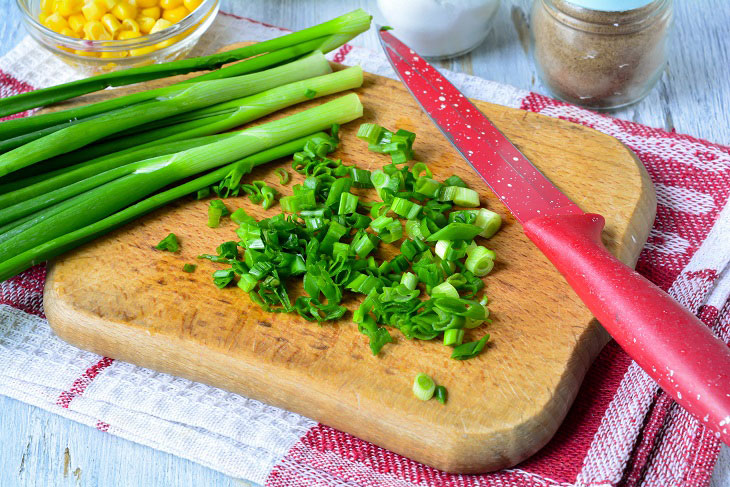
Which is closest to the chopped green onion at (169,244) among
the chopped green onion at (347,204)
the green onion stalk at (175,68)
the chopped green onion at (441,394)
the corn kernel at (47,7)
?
the chopped green onion at (347,204)

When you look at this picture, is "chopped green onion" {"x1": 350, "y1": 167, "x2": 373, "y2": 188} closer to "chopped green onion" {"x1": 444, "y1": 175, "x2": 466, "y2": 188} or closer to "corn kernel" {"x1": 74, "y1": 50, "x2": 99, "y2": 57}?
"chopped green onion" {"x1": 444, "y1": 175, "x2": 466, "y2": 188}

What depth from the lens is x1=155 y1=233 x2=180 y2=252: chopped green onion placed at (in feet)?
6.13

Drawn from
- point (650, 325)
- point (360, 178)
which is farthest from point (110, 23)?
point (650, 325)

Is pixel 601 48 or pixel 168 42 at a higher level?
pixel 168 42

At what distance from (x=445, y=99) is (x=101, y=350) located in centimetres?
112

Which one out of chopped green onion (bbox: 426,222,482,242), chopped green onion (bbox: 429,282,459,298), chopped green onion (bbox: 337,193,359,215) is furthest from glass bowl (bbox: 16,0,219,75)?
chopped green onion (bbox: 429,282,459,298)

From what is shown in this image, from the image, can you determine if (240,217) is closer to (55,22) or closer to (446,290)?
(446,290)

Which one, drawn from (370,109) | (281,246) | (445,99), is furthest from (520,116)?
(281,246)

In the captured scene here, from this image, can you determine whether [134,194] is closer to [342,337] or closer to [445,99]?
[342,337]

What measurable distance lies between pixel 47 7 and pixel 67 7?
0.32ft

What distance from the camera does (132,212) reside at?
6.21ft

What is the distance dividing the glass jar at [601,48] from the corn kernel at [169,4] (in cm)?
116

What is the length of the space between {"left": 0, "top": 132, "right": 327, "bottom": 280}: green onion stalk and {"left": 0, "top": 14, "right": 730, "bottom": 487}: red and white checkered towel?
19cm

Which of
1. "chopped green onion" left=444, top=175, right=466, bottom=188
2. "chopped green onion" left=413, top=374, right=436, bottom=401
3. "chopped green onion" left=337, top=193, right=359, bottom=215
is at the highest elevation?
"chopped green onion" left=337, top=193, right=359, bottom=215
